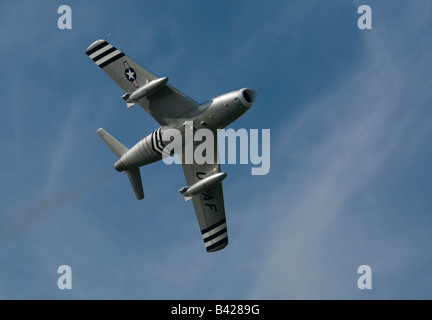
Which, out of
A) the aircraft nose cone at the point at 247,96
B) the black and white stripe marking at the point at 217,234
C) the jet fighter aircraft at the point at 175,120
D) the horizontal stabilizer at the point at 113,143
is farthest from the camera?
the black and white stripe marking at the point at 217,234

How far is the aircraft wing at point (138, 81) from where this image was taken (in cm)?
6138

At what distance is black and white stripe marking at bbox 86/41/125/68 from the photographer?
6438 cm

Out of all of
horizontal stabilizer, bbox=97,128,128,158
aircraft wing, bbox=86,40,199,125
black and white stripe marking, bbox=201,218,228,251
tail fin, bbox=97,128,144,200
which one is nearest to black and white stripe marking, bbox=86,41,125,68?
aircraft wing, bbox=86,40,199,125

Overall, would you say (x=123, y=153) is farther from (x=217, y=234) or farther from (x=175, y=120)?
(x=217, y=234)

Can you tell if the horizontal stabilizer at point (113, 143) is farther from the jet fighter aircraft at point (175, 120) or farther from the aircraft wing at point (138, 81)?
the aircraft wing at point (138, 81)

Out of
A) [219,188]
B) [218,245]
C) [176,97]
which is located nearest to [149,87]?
[176,97]

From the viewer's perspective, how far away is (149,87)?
60594 mm

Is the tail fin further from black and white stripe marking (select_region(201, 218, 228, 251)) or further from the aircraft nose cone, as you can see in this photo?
the aircraft nose cone

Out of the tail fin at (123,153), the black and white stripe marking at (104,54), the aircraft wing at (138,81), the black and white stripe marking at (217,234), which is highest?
the black and white stripe marking at (104,54)

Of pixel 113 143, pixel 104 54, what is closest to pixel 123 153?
pixel 113 143

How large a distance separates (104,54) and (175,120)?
10.8 meters

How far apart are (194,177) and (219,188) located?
2954 millimetres

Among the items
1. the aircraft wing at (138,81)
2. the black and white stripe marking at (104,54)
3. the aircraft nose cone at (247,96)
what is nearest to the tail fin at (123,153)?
the aircraft wing at (138,81)

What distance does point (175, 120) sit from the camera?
61.7 metres
